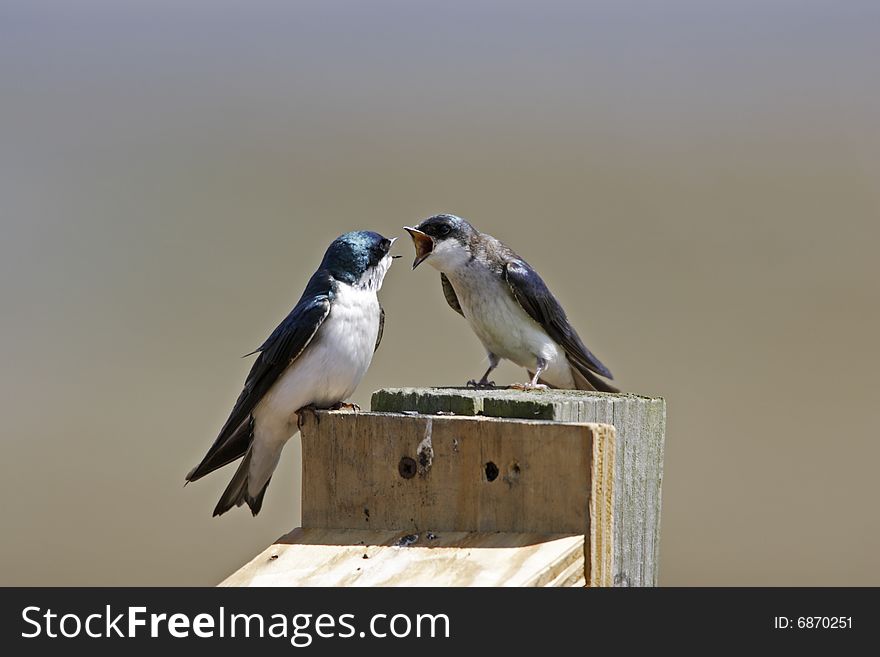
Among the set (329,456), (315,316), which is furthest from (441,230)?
(329,456)

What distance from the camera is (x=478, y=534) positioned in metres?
2.38

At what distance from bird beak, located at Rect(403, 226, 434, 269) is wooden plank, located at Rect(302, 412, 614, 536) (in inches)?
101

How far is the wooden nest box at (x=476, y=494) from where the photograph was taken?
2.26 metres

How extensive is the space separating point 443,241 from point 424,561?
2982 millimetres

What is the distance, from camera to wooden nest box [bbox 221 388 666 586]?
226 centimetres

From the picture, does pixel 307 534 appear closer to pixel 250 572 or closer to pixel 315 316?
pixel 250 572

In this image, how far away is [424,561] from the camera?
2.30 metres

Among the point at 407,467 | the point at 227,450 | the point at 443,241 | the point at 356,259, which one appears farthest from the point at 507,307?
the point at 407,467

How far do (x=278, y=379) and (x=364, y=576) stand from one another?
1.53m

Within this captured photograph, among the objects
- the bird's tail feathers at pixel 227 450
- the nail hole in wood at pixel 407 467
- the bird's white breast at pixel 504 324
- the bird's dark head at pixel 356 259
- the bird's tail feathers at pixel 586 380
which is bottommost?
the bird's tail feathers at pixel 227 450

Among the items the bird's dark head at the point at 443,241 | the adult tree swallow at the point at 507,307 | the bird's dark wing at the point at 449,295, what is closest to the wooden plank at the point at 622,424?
the adult tree swallow at the point at 507,307

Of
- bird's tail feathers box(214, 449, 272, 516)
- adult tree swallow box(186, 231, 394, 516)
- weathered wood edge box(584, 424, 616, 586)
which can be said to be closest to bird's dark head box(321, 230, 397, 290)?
adult tree swallow box(186, 231, 394, 516)

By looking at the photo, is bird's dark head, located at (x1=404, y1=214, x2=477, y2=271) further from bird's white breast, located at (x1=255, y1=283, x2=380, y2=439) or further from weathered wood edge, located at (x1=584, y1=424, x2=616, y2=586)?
weathered wood edge, located at (x1=584, y1=424, x2=616, y2=586)

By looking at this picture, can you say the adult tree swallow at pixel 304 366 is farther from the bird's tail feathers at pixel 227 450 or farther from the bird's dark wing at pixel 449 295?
the bird's dark wing at pixel 449 295
